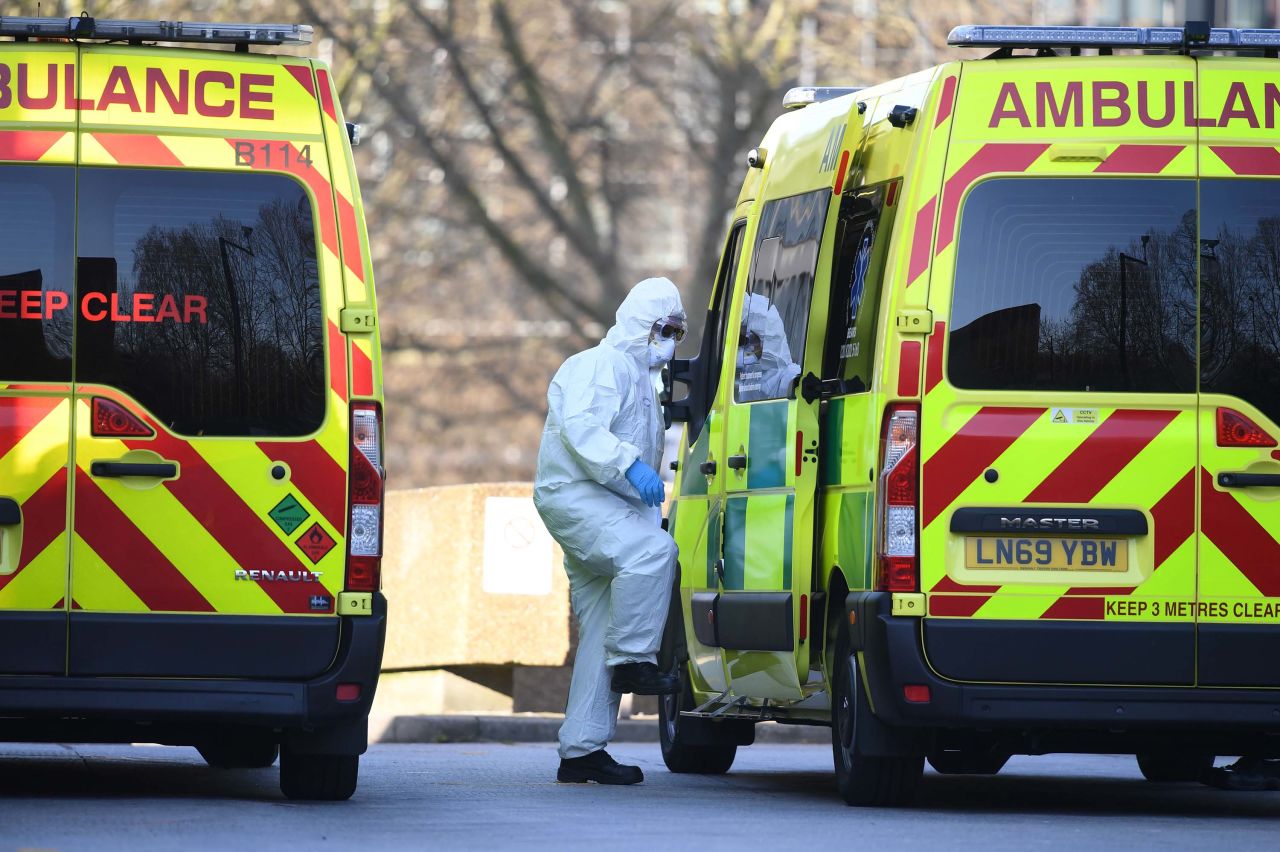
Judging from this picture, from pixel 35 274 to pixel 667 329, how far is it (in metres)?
2.78

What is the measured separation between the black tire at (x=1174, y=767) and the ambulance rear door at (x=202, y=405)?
12.9 ft

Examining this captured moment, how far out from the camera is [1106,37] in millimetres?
8375

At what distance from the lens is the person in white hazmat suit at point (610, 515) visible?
9727 mm

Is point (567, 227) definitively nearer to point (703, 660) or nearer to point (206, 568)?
point (703, 660)

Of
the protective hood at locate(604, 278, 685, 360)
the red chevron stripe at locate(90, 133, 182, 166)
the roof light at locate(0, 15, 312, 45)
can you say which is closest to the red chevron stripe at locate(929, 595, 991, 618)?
the protective hood at locate(604, 278, 685, 360)

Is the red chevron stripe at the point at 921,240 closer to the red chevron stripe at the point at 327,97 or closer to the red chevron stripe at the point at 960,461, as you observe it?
the red chevron stripe at the point at 960,461

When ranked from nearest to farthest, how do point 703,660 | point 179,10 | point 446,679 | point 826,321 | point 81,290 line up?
point 81,290
point 826,321
point 703,660
point 446,679
point 179,10

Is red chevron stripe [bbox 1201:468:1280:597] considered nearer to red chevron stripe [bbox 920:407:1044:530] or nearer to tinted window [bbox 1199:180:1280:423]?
tinted window [bbox 1199:180:1280:423]

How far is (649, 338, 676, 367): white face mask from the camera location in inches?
396

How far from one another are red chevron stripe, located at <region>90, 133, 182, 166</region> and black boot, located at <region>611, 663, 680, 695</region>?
8.80ft

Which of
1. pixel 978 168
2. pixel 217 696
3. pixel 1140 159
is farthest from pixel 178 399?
pixel 1140 159

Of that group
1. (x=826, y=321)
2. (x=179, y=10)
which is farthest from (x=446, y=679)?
(x=179, y=10)

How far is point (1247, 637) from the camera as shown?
27.0ft

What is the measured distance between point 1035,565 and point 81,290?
3.07m
